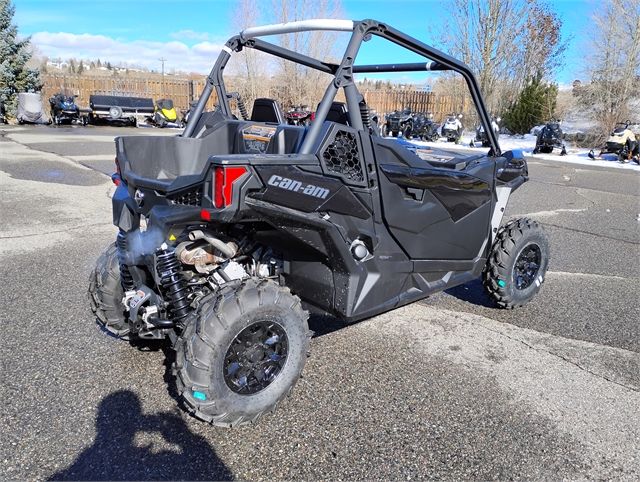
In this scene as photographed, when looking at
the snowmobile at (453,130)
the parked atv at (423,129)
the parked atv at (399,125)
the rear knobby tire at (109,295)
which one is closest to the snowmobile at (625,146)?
the snowmobile at (453,130)

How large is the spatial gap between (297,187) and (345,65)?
29.9 inches

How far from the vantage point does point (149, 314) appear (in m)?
2.80

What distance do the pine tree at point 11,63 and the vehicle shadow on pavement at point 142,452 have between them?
27549mm

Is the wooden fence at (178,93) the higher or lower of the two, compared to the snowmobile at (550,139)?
higher

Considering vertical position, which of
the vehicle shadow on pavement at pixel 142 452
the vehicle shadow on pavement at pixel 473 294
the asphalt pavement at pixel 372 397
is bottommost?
the vehicle shadow on pavement at pixel 142 452

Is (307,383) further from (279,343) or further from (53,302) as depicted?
(53,302)

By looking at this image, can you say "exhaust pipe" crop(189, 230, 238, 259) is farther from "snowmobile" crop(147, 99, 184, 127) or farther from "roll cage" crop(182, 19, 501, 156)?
"snowmobile" crop(147, 99, 184, 127)

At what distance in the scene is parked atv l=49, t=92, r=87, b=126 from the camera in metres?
24.1

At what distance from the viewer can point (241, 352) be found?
262 centimetres

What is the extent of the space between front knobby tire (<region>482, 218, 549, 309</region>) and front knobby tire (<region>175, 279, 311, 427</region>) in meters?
2.00

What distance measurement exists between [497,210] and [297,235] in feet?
→ 6.72

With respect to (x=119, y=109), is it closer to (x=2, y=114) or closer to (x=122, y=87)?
(x=2, y=114)

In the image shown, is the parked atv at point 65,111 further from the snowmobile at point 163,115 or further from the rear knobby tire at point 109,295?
the rear knobby tire at point 109,295

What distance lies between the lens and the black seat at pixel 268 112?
425 centimetres
